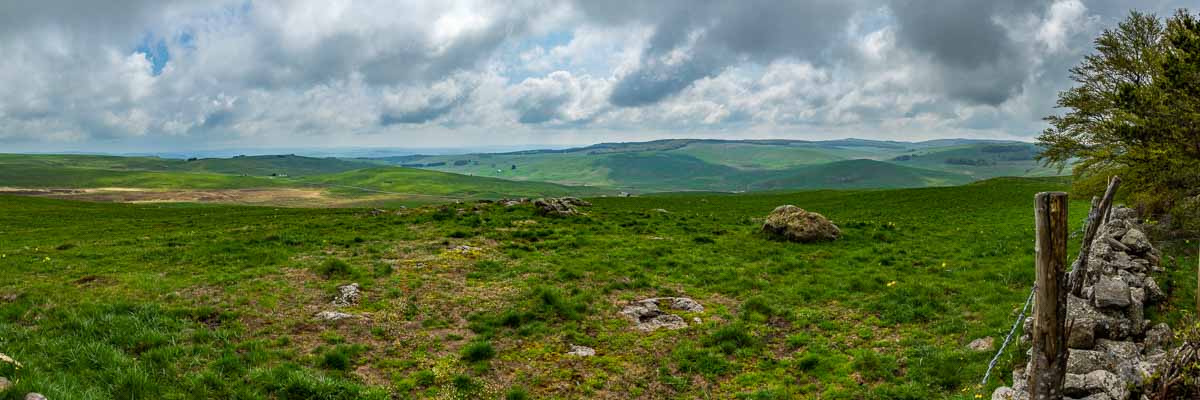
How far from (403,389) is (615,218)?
27801 millimetres

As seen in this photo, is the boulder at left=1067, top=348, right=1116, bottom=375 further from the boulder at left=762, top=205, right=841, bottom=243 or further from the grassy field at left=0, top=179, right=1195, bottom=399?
the boulder at left=762, top=205, right=841, bottom=243

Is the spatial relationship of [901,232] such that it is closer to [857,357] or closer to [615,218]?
[615,218]

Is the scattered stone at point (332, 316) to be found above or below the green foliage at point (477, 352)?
above

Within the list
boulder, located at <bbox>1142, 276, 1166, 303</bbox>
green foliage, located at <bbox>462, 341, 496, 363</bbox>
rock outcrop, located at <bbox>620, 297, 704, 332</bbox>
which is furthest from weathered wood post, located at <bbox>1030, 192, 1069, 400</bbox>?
green foliage, located at <bbox>462, 341, 496, 363</bbox>

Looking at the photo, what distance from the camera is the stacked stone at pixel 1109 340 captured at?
31.0 feet

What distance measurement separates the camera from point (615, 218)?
3909cm

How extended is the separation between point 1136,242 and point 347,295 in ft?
87.9

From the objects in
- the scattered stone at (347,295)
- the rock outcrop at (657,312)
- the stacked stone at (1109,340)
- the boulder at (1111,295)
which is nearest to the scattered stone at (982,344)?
the stacked stone at (1109,340)

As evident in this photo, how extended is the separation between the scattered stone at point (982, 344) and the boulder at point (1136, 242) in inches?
351

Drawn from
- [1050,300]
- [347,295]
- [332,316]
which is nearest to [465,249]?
[347,295]

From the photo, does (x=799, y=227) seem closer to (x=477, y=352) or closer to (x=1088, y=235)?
(x=1088, y=235)

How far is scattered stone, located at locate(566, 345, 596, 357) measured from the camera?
14607mm

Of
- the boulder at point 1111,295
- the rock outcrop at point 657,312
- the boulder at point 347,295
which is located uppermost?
the boulder at point 1111,295

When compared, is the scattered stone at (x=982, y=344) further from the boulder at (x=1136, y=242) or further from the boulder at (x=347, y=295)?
the boulder at (x=347, y=295)
